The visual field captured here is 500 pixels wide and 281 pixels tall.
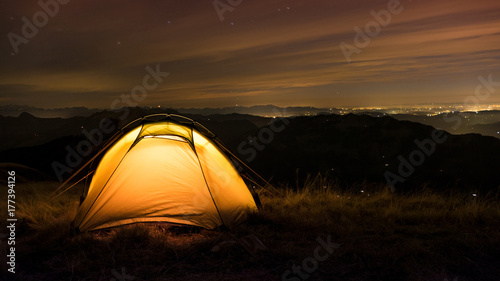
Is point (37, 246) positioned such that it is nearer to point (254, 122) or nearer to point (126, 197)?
point (126, 197)

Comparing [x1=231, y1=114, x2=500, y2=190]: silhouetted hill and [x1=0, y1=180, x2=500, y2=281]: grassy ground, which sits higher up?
[x1=0, y1=180, x2=500, y2=281]: grassy ground

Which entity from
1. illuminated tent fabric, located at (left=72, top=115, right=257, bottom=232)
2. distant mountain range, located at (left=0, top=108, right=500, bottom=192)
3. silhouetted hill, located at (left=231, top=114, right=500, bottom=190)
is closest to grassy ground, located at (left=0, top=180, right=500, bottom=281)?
illuminated tent fabric, located at (left=72, top=115, right=257, bottom=232)

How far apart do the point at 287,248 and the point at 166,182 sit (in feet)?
9.72

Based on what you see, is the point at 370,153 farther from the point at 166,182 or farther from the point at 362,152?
the point at 166,182

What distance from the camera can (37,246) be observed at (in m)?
5.04

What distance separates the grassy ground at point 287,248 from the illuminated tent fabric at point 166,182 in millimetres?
381

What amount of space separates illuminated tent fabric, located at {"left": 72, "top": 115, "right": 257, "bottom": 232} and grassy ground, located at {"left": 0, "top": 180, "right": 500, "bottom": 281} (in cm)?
38

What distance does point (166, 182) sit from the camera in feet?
22.0

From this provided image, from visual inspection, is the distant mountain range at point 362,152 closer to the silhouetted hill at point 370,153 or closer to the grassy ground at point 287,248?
the silhouetted hill at point 370,153

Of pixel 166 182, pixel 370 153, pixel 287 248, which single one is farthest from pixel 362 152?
pixel 287 248

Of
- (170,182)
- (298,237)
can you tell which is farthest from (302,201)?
(170,182)

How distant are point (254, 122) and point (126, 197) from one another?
75755 millimetres

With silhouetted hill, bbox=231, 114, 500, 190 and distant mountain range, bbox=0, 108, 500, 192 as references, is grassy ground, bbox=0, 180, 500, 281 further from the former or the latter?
silhouetted hill, bbox=231, 114, 500, 190

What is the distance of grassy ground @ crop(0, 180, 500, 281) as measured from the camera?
416 centimetres
